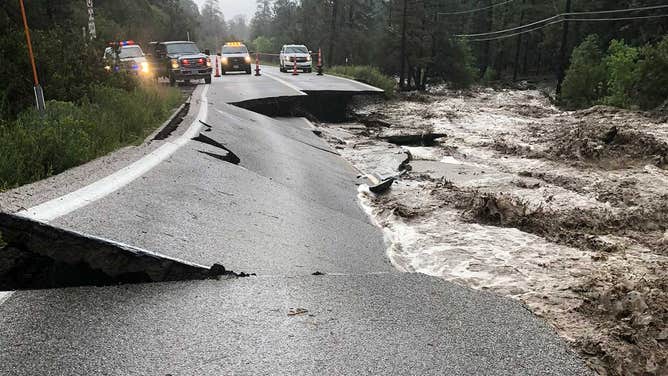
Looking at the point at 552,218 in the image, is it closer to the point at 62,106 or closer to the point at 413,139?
the point at 62,106

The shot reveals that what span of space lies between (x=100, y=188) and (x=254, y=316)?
9.26 ft

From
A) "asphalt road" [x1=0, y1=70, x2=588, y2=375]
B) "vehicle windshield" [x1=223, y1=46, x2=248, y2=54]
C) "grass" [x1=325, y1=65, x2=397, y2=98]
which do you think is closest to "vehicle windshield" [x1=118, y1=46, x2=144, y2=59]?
"vehicle windshield" [x1=223, y1=46, x2=248, y2=54]

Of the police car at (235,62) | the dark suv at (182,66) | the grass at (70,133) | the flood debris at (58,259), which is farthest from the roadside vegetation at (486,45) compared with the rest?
the flood debris at (58,259)

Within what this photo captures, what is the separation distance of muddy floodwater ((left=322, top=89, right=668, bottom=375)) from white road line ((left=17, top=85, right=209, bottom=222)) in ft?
10.3

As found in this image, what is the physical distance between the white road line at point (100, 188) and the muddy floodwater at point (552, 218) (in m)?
3.14

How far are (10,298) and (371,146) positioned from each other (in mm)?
12333

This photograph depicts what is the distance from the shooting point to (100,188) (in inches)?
207

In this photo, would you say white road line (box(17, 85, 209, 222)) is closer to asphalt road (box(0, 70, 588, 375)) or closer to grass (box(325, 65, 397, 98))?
asphalt road (box(0, 70, 588, 375))

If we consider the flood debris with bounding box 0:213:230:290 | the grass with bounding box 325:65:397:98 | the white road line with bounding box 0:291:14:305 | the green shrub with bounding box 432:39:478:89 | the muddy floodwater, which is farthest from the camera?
the green shrub with bounding box 432:39:478:89

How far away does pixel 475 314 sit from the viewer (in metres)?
3.76

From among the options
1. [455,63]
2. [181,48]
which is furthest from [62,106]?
[455,63]

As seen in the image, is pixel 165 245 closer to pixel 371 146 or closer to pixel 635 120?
A: pixel 371 146

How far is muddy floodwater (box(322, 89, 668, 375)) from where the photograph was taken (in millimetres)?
4180

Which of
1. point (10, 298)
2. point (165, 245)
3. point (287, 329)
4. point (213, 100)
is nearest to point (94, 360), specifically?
point (10, 298)
